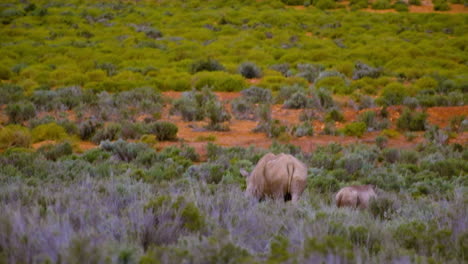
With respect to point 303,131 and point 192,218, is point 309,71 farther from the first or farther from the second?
point 192,218

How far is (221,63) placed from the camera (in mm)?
25141

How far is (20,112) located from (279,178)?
10699 mm

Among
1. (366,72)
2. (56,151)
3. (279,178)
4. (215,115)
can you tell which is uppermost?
(279,178)

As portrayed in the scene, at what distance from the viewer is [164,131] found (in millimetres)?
12555

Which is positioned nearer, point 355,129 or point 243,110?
point 355,129

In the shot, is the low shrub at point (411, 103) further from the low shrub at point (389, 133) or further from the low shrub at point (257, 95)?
the low shrub at point (257, 95)

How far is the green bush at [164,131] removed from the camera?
12555 mm

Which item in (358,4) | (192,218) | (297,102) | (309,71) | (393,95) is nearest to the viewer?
(192,218)

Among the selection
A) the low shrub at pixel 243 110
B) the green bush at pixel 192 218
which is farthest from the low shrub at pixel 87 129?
the green bush at pixel 192 218

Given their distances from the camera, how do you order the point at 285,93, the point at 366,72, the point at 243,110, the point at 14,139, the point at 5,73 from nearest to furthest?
1. the point at 14,139
2. the point at 243,110
3. the point at 285,93
4. the point at 5,73
5. the point at 366,72

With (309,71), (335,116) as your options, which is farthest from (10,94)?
(309,71)

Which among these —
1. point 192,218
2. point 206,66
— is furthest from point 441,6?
point 192,218

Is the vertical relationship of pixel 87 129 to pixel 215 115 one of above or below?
above

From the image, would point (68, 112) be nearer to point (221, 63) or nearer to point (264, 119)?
point (264, 119)
